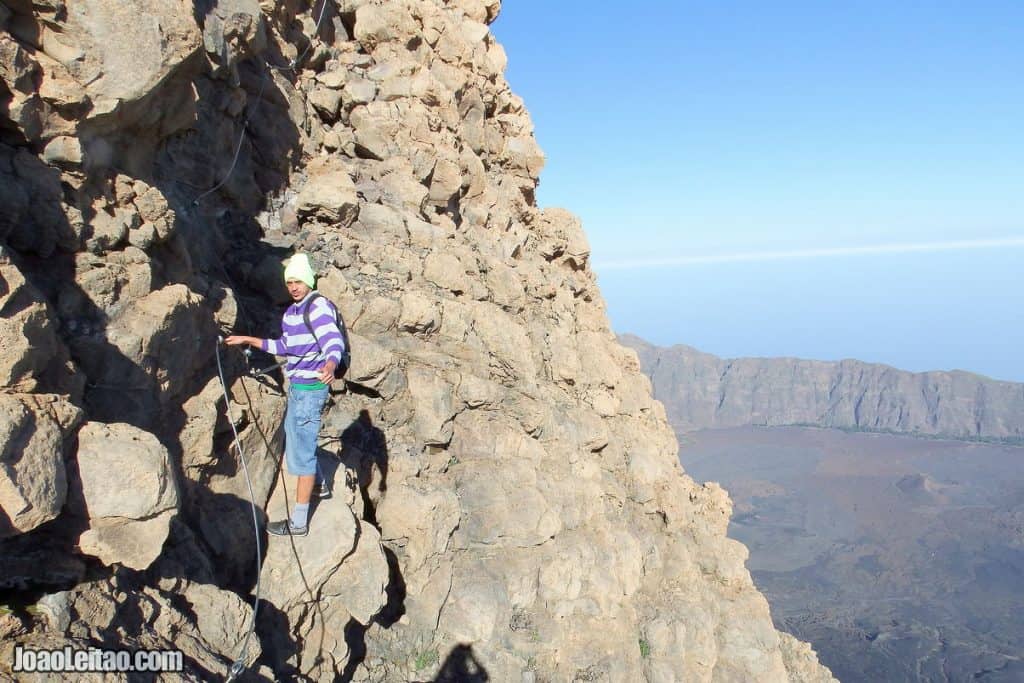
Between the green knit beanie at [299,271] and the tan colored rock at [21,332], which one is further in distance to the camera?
the green knit beanie at [299,271]

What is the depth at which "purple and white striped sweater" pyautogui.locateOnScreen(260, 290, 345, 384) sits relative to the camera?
6080mm

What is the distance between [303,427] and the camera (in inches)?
249

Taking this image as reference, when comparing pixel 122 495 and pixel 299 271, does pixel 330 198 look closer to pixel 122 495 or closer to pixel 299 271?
pixel 299 271

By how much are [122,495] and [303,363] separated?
1.99 metres

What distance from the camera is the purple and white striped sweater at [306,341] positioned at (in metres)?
6.08

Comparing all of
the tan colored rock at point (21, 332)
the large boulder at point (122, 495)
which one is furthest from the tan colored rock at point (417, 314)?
the tan colored rock at point (21, 332)

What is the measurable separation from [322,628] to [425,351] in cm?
417

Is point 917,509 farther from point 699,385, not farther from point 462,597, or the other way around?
point 462,597

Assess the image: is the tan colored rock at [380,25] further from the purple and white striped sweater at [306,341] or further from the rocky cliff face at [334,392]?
the purple and white striped sweater at [306,341]

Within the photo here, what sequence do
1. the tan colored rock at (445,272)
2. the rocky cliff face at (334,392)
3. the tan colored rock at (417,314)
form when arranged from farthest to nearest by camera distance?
the tan colored rock at (445,272), the tan colored rock at (417,314), the rocky cliff face at (334,392)

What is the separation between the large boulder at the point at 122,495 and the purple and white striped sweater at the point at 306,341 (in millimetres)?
1650

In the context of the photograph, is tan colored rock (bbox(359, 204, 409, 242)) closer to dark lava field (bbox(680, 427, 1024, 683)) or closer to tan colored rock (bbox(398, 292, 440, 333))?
tan colored rock (bbox(398, 292, 440, 333))

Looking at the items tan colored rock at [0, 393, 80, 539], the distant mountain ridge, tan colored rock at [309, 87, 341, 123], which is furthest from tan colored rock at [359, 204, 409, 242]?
the distant mountain ridge

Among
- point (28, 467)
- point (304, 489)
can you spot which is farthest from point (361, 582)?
point (28, 467)
